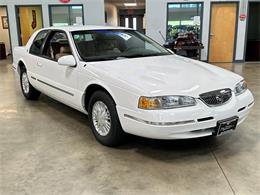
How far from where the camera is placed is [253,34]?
38.1ft

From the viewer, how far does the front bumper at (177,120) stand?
2711 mm

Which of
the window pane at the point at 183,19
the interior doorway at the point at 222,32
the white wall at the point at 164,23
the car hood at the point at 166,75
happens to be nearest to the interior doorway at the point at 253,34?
the white wall at the point at 164,23

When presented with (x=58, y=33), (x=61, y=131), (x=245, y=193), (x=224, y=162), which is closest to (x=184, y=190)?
(x=245, y=193)

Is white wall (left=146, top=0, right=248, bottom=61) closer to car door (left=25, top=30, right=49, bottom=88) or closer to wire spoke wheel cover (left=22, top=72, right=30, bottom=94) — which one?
wire spoke wheel cover (left=22, top=72, right=30, bottom=94)

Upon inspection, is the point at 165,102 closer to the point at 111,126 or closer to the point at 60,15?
the point at 111,126

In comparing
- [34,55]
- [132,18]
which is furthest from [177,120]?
[132,18]

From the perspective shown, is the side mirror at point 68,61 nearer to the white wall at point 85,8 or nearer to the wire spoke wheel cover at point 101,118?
the wire spoke wheel cover at point 101,118

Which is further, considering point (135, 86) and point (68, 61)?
point (68, 61)

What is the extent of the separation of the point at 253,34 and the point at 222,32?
81.4 inches

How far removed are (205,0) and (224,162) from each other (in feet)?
26.9

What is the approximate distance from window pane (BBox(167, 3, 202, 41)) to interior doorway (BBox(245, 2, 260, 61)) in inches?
87.9

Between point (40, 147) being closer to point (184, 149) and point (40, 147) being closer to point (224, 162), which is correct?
point (184, 149)

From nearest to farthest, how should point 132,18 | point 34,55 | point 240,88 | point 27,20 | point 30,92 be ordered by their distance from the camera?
point 240,88
point 34,55
point 30,92
point 27,20
point 132,18

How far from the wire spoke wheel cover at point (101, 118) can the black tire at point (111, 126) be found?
0.12 ft
